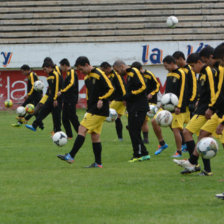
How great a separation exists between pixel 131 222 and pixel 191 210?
2.86 ft

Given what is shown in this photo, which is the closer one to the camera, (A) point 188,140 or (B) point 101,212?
(B) point 101,212

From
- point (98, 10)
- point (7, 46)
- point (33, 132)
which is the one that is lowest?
point (33, 132)

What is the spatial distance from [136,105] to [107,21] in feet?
67.5

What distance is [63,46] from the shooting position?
3022 centimetres

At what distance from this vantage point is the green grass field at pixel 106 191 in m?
6.62

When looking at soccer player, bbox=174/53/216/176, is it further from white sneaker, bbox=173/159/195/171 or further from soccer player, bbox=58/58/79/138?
soccer player, bbox=58/58/79/138

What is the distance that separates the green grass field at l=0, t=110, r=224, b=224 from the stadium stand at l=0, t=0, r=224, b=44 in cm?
1851

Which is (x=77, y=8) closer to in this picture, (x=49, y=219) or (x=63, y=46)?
(x=63, y=46)

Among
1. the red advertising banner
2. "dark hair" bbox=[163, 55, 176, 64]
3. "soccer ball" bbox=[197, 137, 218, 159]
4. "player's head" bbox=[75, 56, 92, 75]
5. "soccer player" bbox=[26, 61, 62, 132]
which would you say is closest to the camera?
"soccer ball" bbox=[197, 137, 218, 159]

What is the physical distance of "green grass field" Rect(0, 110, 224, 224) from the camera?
662 centimetres

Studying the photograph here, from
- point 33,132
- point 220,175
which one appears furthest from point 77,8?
point 220,175

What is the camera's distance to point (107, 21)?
3219 centimetres

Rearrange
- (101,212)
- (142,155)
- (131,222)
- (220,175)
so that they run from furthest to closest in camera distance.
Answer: (142,155)
(220,175)
(101,212)
(131,222)

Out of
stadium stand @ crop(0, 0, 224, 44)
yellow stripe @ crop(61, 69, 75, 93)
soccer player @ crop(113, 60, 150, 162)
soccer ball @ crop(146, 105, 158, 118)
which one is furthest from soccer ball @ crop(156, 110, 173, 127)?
stadium stand @ crop(0, 0, 224, 44)
